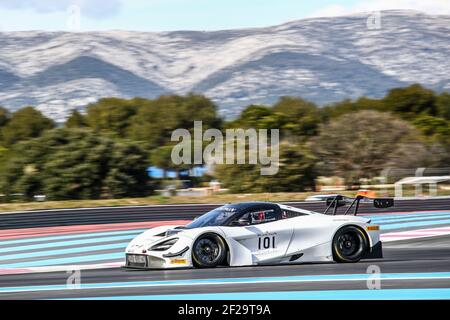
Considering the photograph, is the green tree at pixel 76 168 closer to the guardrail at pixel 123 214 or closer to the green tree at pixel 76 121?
the guardrail at pixel 123 214

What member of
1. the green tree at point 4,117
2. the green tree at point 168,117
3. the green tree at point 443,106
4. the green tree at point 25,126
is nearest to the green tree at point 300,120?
the green tree at point 168,117

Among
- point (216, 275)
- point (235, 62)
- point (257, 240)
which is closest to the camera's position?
point (216, 275)

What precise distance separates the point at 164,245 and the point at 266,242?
1.34m

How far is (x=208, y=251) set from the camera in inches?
392

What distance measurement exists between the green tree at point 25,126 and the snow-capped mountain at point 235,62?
2759cm

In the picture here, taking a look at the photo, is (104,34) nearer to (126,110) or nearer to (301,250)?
(126,110)

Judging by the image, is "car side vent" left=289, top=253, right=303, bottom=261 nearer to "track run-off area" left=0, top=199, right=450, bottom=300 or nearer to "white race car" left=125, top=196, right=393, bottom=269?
"white race car" left=125, top=196, right=393, bottom=269

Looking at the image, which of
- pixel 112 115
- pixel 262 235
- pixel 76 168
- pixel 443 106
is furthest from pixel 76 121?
pixel 262 235

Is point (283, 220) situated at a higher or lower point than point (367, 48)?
lower

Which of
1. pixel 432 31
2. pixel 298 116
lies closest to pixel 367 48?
pixel 432 31

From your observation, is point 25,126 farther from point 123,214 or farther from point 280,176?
point 123,214

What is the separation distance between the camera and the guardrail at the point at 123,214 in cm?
2055

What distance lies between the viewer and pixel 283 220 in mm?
10438
